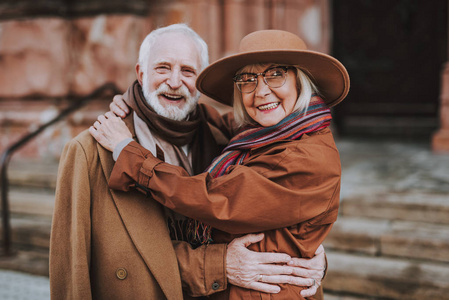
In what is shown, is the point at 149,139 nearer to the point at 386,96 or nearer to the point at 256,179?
the point at 256,179

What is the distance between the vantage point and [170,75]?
6.91 feet

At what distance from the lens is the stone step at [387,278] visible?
2910mm

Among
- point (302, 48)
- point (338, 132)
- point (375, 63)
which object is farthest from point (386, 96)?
point (302, 48)

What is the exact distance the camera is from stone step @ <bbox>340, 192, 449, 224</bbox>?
11.5 feet

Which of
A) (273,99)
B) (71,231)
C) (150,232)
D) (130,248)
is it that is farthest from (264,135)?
(71,231)

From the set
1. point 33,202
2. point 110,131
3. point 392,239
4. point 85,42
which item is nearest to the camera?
point 110,131

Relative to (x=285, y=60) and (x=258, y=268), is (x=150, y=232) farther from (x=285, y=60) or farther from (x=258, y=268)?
(x=285, y=60)

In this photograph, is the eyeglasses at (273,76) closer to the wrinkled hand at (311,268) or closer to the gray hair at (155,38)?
the gray hair at (155,38)

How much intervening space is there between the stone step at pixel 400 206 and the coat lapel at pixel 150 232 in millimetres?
2301

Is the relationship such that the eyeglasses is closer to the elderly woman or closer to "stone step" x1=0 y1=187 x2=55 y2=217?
the elderly woman

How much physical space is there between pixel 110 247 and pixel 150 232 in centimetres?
19

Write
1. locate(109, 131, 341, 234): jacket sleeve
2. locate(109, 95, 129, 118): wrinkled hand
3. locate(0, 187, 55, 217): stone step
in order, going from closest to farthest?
1. locate(109, 131, 341, 234): jacket sleeve
2. locate(109, 95, 129, 118): wrinkled hand
3. locate(0, 187, 55, 217): stone step

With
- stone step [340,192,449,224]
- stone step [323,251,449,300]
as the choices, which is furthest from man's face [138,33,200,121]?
stone step [340,192,449,224]

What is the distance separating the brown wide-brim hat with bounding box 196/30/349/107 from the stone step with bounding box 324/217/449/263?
67.4 inches
